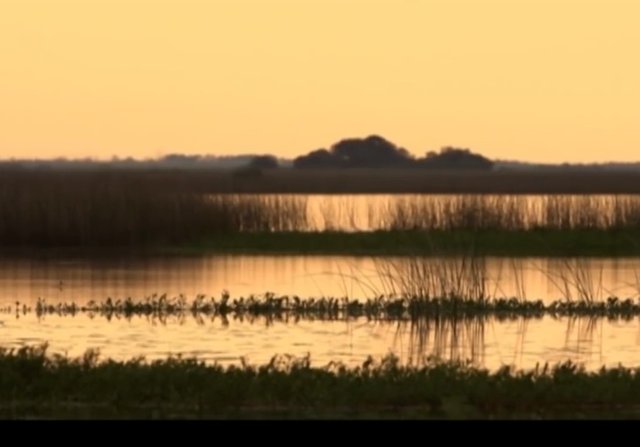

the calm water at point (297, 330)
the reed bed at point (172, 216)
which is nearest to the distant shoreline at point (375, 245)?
the reed bed at point (172, 216)

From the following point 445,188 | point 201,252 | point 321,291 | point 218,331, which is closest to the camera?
point 218,331

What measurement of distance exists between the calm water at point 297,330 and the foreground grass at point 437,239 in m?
4.44

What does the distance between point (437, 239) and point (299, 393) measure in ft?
61.0

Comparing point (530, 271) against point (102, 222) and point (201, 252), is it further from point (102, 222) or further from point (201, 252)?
point (102, 222)

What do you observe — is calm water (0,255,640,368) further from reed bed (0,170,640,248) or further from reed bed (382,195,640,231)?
reed bed (382,195,640,231)

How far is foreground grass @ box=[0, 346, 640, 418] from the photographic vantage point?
37.6ft

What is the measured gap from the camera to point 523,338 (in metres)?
17.5

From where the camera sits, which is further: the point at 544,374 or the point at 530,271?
the point at 530,271

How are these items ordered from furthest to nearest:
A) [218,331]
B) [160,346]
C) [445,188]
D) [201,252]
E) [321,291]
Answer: [445,188] → [201,252] → [321,291] → [218,331] → [160,346]

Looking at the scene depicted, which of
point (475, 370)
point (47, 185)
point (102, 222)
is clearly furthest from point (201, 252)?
point (475, 370)

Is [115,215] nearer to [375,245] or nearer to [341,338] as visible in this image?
[375,245]

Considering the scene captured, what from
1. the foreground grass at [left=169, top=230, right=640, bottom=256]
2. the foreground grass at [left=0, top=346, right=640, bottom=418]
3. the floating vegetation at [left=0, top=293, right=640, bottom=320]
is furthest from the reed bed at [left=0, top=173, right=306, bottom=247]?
the foreground grass at [left=0, top=346, right=640, bottom=418]

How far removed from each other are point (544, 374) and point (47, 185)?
2367 centimetres

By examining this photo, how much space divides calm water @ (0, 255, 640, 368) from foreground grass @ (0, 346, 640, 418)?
291 centimetres
